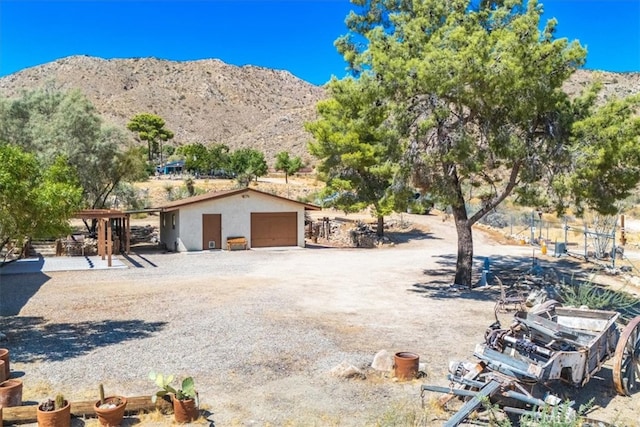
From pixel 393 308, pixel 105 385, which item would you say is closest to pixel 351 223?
pixel 393 308

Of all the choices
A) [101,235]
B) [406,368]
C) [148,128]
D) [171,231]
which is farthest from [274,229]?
[148,128]

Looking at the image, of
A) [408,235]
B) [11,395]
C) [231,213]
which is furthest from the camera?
[408,235]

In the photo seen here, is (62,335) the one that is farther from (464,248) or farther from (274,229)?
(274,229)

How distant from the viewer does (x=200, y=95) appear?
121938mm

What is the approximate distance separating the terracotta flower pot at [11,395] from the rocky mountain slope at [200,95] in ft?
278

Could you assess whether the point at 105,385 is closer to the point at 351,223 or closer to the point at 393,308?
the point at 393,308

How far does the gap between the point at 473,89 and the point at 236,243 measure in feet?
59.9

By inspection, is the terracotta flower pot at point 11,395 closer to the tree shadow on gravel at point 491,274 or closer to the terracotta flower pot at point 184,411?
the terracotta flower pot at point 184,411

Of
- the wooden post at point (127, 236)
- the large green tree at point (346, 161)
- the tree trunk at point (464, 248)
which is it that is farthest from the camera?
the large green tree at point (346, 161)

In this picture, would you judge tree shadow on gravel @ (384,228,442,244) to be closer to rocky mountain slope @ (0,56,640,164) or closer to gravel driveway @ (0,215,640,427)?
gravel driveway @ (0,215,640,427)

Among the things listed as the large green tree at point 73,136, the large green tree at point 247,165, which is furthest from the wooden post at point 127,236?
the large green tree at point 247,165

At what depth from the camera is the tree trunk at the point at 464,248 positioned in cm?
1738

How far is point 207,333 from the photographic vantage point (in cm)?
1145

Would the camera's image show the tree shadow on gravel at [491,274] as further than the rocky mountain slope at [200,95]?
No
